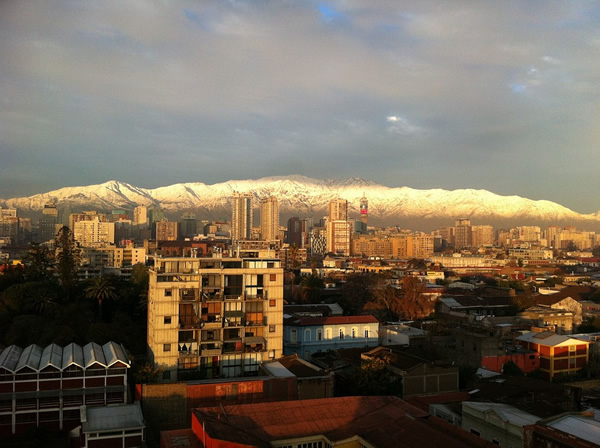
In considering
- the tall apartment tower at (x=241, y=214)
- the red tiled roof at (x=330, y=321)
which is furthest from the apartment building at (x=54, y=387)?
the tall apartment tower at (x=241, y=214)

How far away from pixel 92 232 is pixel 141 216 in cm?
4178

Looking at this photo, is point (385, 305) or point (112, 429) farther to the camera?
point (385, 305)

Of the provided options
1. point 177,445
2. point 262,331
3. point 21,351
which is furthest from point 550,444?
point 21,351

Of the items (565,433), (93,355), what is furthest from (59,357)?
(565,433)

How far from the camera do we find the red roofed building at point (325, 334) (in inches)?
1115

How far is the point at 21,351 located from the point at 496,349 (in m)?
20.4

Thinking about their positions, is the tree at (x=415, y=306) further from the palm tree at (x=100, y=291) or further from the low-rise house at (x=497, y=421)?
the low-rise house at (x=497, y=421)

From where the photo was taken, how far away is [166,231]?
401 feet

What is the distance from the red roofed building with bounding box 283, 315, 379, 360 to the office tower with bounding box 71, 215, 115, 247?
245 feet

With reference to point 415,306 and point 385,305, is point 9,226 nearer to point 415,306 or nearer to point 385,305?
point 385,305

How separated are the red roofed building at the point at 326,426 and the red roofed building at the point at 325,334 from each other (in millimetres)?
12511

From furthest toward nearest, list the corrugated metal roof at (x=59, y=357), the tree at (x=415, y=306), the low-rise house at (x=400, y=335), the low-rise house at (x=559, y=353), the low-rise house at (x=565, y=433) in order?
1. the tree at (x=415, y=306)
2. the low-rise house at (x=400, y=335)
3. the low-rise house at (x=559, y=353)
4. the corrugated metal roof at (x=59, y=357)
5. the low-rise house at (x=565, y=433)

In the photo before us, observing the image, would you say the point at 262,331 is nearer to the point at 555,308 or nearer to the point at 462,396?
the point at 462,396

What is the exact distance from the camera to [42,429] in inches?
706
